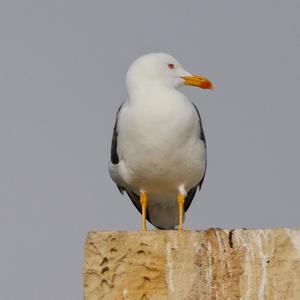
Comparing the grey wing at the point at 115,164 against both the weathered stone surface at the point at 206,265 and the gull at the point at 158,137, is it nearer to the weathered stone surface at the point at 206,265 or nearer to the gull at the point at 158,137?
the gull at the point at 158,137

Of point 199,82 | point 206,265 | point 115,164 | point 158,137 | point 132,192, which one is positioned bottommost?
point 206,265

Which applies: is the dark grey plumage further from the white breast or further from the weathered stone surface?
the weathered stone surface

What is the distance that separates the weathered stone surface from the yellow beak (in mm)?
2439

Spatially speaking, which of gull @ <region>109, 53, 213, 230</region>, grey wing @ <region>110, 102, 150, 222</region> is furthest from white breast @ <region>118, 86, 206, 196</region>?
grey wing @ <region>110, 102, 150, 222</region>

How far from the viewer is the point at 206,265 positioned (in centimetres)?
1143

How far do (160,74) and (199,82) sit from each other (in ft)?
1.99

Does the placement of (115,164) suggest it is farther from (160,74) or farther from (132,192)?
(160,74)

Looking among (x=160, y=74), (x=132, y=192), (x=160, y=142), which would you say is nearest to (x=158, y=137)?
(x=160, y=142)

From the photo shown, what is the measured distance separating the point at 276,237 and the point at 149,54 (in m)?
3.12

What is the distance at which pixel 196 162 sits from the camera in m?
12.9

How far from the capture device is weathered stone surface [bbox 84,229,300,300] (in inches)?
448

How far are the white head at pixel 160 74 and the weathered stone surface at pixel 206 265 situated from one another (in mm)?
2173

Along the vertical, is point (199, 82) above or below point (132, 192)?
above

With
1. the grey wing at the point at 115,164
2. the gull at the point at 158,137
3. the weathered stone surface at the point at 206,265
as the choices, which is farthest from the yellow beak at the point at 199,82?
the weathered stone surface at the point at 206,265
